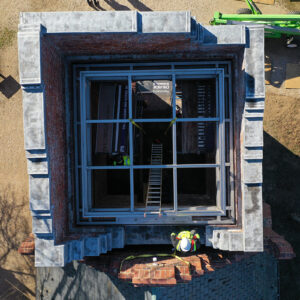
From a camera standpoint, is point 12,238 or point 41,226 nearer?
point 41,226

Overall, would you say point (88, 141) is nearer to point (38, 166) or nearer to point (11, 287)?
point (38, 166)

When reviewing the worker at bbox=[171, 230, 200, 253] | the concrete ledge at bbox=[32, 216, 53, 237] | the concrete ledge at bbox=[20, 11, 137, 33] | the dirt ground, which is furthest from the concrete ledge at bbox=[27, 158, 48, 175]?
the dirt ground

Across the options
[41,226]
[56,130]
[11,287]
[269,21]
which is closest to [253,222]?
[41,226]

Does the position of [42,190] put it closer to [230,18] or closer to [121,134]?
[121,134]

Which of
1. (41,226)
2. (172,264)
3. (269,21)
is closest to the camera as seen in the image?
(41,226)

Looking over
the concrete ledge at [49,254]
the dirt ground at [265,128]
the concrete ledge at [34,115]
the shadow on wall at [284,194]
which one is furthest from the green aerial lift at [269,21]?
the concrete ledge at [49,254]

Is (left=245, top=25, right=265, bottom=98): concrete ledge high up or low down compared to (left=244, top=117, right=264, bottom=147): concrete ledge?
up

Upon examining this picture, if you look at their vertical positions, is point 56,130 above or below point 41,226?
above

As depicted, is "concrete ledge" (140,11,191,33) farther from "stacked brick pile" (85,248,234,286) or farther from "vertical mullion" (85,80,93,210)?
"stacked brick pile" (85,248,234,286)
